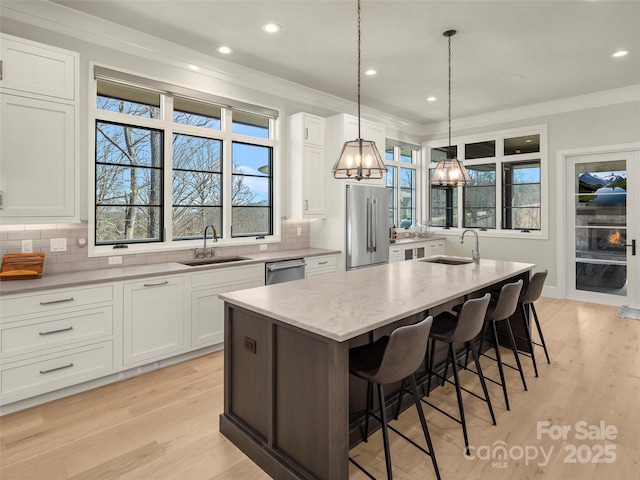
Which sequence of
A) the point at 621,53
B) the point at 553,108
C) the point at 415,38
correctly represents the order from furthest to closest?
the point at 553,108, the point at 621,53, the point at 415,38

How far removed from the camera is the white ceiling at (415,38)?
10.1 feet

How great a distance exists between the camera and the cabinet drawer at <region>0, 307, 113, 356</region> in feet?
8.35

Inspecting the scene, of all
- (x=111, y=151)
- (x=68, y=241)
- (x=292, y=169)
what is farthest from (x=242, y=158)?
(x=68, y=241)

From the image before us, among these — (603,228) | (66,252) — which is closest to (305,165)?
(66,252)

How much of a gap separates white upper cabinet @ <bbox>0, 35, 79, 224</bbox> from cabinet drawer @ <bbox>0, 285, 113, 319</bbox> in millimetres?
567

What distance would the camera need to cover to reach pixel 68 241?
3.21 metres

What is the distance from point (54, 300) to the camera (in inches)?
106

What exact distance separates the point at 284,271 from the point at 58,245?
2099 millimetres

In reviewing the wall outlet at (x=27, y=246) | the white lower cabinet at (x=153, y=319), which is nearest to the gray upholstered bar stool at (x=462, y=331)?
the white lower cabinet at (x=153, y=319)

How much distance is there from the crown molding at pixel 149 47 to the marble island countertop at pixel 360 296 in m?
2.68

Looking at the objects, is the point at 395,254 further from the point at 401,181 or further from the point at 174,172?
the point at 174,172

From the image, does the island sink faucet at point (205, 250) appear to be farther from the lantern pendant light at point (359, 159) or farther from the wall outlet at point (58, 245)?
the lantern pendant light at point (359, 159)

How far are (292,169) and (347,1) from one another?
7.28 ft

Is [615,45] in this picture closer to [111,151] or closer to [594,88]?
[594,88]
